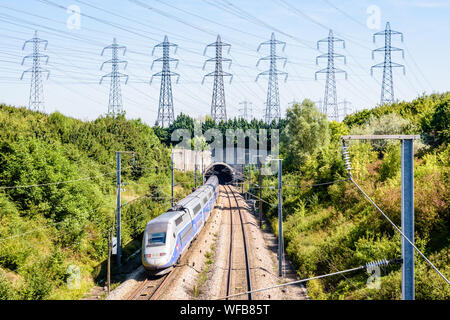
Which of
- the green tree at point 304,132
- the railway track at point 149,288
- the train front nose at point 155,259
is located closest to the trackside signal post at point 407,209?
the railway track at point 149,288

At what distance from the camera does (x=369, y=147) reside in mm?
34062

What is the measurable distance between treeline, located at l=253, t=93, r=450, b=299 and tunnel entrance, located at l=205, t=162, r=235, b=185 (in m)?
33.6

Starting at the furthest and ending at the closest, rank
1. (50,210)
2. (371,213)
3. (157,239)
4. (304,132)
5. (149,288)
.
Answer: (304,132), (50,210), (371,213), (157,239), (149,288)

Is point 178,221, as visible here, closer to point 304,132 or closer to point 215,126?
point 304,132

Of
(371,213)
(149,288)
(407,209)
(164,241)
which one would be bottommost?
(149,288)

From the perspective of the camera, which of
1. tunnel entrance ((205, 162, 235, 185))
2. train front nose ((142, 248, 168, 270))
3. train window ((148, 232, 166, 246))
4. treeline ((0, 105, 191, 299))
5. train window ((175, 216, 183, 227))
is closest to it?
treeline ((0, 105, 191, 299))

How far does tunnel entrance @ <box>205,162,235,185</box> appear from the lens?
79500 millimetres

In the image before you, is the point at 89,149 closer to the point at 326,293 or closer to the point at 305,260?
the point at 305,260

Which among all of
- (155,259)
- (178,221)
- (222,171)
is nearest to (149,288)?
(155,259)

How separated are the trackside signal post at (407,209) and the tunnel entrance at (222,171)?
69.2 m

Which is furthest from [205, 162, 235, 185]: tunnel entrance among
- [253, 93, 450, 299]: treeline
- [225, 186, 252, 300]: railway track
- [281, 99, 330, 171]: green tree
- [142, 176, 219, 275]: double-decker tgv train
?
[142, 176, 219, 275]: double-decker tgv train

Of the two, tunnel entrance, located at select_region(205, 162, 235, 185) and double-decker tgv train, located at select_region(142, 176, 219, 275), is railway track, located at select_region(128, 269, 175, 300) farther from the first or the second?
tunnel entrance, located at select_region(205, 162, 235, 185)

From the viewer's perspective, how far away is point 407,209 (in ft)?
27.5

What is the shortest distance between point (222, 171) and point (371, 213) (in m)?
65.9
